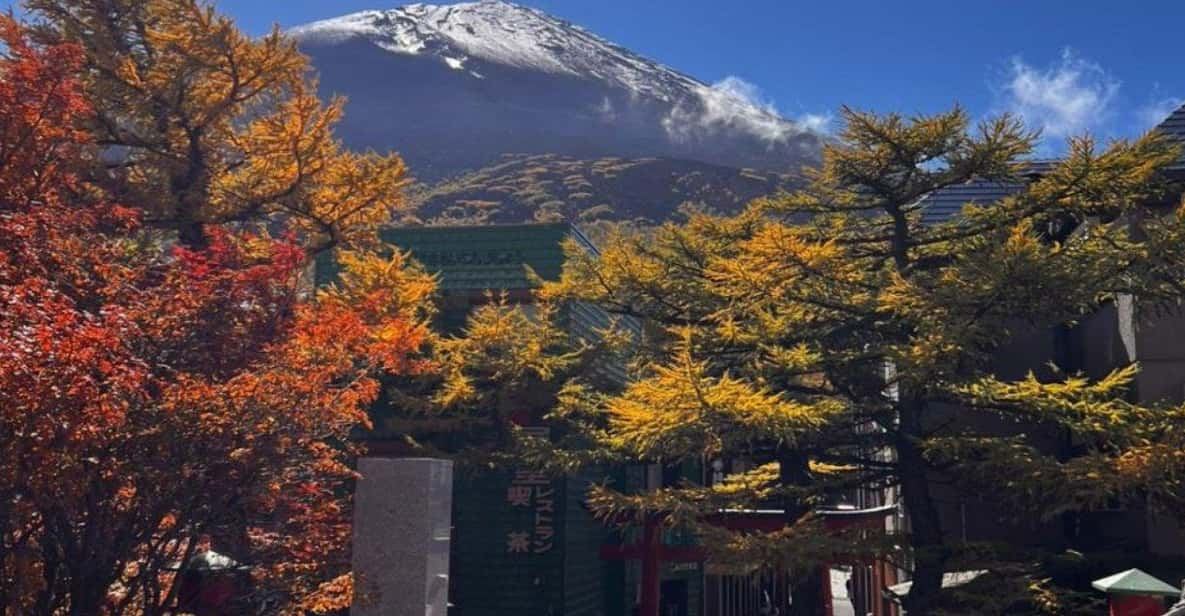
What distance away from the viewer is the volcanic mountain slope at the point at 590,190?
114m

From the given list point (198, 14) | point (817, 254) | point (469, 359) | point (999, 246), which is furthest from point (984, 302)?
point (198, 14)

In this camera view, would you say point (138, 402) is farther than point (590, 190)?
No

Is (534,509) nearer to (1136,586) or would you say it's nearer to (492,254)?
(492,254)

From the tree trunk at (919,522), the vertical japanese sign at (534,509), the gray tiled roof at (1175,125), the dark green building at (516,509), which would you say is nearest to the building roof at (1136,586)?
the tree trunk at (919,522)

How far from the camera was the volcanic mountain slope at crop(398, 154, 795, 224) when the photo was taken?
374 ft

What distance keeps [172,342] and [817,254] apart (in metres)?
8.13

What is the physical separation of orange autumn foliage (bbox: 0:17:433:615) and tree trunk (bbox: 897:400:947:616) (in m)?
7.69

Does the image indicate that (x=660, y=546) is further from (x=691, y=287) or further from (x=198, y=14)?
(x=198, y=14)

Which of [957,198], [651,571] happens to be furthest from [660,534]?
[957,198]

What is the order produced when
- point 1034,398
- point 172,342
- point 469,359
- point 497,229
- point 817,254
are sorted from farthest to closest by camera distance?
point 497,229 → point 469,359 → point 817,254 → point 1034,398 → point 172,342

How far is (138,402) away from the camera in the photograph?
8.15m

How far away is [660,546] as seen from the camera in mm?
19578

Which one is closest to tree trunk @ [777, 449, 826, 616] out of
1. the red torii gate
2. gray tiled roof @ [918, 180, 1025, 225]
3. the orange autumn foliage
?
the red torii gate

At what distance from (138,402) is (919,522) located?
10544 millimetres
